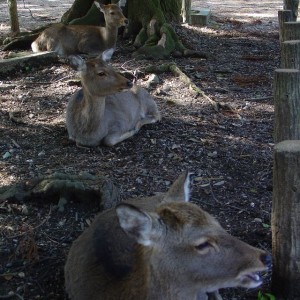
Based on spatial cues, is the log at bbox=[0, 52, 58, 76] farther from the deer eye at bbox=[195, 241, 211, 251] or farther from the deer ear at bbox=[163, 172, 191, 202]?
the deer eye at bbox=[195, 241, 211, 251]

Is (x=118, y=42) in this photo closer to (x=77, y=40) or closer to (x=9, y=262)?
(x=77, y=40)

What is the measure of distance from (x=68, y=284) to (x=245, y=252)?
1.40 m

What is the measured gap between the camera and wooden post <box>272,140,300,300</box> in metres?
4.04

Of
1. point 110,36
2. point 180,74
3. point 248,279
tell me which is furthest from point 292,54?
point 110,36

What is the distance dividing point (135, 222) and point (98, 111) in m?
4.35

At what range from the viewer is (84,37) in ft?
39.4

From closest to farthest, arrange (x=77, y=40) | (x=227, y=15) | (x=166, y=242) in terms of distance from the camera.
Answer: (x=166, y=242)
(x=77, y=40)
(x=227, y=15)

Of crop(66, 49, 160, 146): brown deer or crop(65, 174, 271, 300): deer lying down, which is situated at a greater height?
crop(65, 174, 271, 300): deer lying down

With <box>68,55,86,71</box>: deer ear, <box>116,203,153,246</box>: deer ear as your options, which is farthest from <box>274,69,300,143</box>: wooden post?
<box>68,55,86,71</box>: deer ear

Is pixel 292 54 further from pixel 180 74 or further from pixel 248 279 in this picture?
pixel 248 279

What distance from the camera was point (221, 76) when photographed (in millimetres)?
10109

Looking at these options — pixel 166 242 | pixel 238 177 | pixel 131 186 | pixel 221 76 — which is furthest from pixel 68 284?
pixel 221 76

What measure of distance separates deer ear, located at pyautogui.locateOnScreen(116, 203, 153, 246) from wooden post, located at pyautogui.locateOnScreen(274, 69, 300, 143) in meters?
2.62

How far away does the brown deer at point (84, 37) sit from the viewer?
1180 cm
